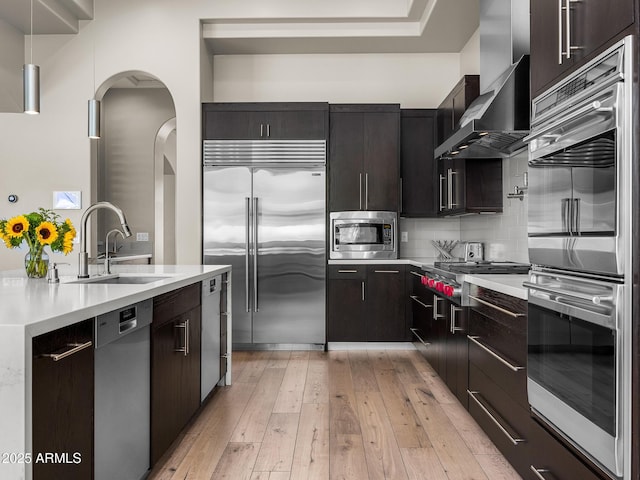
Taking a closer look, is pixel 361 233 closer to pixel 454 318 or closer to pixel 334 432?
pixel 454 318

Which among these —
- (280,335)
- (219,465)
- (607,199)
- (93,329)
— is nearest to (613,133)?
(607,199)

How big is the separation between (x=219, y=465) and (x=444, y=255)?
3.06 metres

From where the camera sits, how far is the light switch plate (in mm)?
4750

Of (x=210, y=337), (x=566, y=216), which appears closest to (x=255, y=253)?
(x=210, y=337)

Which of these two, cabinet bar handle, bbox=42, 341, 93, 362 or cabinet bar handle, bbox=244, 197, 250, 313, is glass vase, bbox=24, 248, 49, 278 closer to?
cabinet bar handle, bbox=42, 341, 93, 362

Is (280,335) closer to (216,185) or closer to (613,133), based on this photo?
(216,185)

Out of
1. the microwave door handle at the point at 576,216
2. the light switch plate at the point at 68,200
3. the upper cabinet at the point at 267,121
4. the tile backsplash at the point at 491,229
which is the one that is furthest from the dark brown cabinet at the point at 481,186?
the light switch plate at the point at 68,200

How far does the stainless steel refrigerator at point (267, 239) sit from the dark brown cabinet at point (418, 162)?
0.86 m

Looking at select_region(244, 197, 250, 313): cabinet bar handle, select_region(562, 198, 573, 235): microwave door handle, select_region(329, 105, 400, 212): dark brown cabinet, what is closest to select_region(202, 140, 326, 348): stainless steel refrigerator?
select_region(244, 197, 250, 313): cabinet bar handle

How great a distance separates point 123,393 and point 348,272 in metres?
3.07

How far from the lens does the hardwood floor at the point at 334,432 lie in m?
2.30

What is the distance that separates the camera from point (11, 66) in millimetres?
4789

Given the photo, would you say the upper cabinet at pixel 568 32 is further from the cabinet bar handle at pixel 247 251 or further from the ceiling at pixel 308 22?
the cabinet bar handle at pixel 247 251

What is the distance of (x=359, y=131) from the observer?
4836 mm
